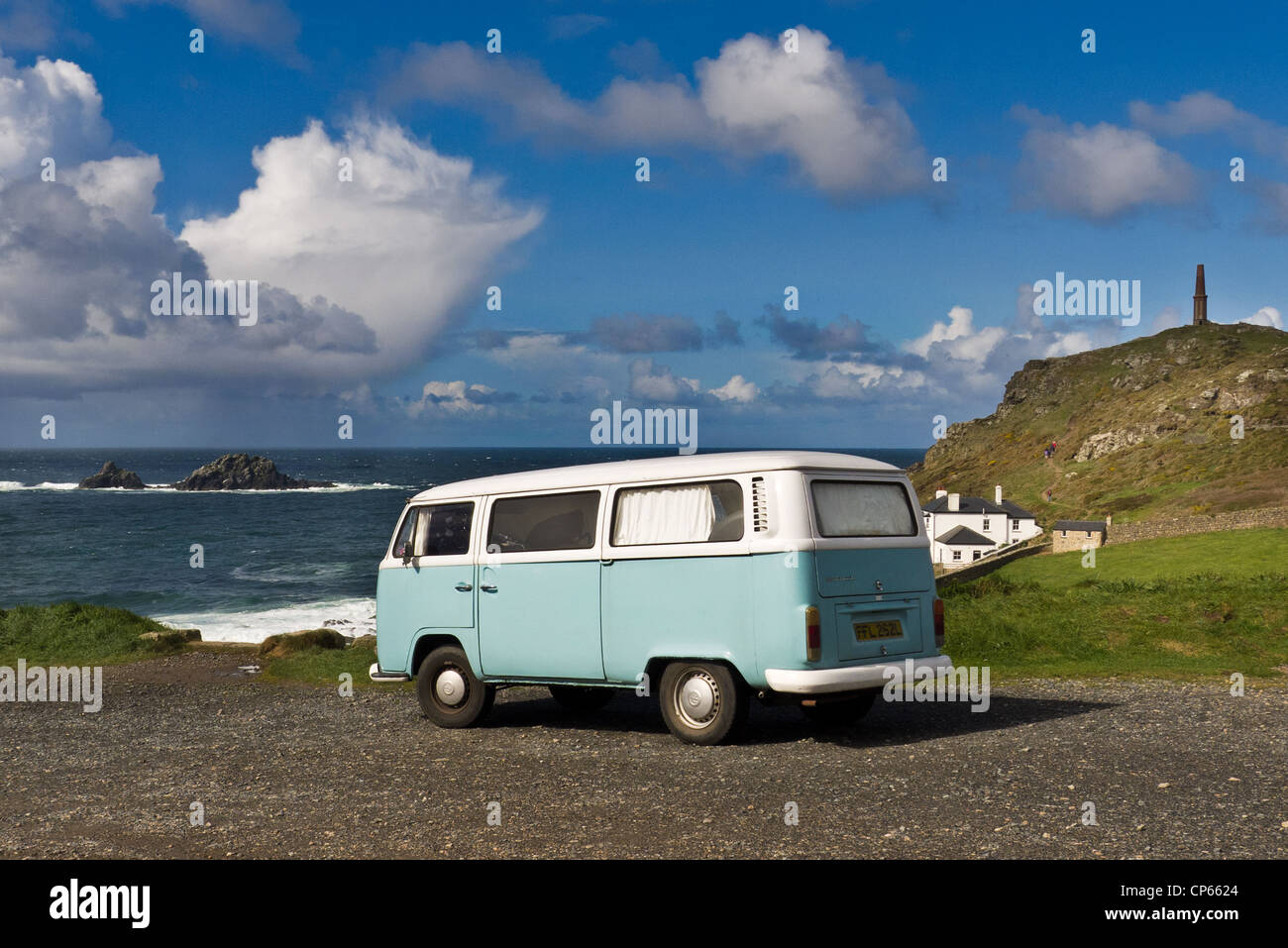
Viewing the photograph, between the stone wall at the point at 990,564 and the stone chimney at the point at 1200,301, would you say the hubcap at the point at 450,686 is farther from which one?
the stone chimney at the point at 1200,301

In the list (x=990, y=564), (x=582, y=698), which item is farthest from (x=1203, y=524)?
(x=582, y=698)

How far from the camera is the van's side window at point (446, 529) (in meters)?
12.5

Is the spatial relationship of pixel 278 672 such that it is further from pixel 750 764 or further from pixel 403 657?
pixel 750 764

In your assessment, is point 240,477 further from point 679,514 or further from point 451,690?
point 679,514

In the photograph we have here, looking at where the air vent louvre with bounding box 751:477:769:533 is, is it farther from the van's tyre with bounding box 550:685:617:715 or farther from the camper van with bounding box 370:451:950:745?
the van's tyre with bounding box 550:685:617:715

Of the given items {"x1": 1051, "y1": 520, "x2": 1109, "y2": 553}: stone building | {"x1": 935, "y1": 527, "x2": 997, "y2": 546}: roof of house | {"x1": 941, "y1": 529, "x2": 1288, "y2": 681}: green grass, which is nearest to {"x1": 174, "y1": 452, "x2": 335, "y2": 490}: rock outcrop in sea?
{"x1": 935, "y1": 527, "x2": 997, "y2": 546}: roof of house

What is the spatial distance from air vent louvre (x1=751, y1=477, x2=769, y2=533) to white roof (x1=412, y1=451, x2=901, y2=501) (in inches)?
6.3

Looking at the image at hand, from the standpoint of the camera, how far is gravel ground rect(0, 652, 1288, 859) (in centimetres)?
733

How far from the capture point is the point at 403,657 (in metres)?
13.0

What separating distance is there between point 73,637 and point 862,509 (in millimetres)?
17558

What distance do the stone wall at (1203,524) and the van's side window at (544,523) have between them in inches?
1937

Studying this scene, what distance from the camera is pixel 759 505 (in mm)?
10195

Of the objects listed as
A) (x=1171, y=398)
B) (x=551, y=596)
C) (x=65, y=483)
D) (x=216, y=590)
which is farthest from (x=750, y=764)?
(x=65, y=483)
